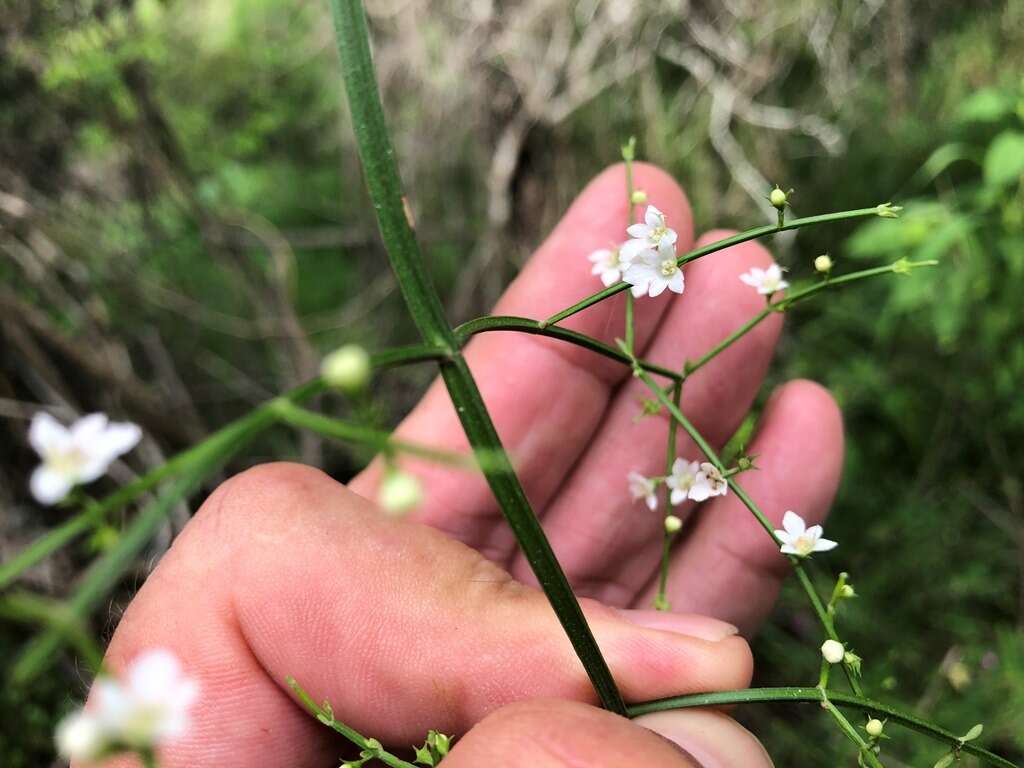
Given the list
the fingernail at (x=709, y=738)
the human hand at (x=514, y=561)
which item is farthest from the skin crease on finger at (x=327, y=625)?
the fingernail at (x=709, y=738)

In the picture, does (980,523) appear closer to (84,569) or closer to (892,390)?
(892,390)

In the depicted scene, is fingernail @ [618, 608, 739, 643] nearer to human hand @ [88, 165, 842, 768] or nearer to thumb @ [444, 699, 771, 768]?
human hand @ [88, 165, 842, 768]

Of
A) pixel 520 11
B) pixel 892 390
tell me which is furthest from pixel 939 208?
pixel 520 11

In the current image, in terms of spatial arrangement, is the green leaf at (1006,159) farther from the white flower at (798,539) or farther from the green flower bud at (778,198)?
the white flower at (798,539)

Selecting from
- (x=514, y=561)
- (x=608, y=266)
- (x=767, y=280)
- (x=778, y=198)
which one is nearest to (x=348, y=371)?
(x=778, y=198)

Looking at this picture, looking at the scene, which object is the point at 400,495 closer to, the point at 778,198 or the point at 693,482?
the point at 778,198

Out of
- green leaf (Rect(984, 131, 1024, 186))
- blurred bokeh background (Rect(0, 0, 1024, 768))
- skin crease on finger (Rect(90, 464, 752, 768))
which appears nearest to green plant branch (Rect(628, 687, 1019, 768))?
skin crease on finger (Rect(90, 464, 752, 768))

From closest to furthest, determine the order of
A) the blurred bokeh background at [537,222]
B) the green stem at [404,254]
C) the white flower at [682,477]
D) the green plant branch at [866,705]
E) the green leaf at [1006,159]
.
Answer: the green stem at [404,254]
the green plant branch at [866,705]
the white flower at [682,477]
the green leaf at [1006,159]
the blurred bokeh background at [537,222]
